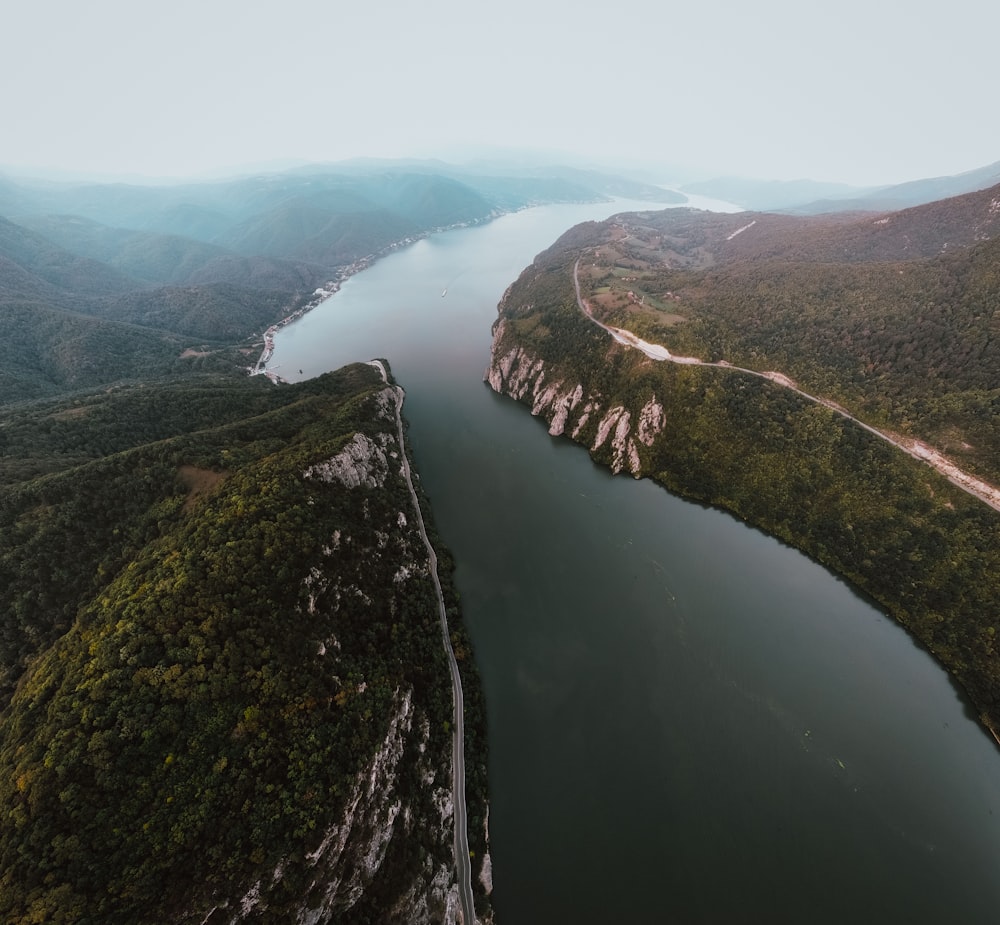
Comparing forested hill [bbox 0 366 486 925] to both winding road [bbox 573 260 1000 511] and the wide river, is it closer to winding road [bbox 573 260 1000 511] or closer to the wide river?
the wide river

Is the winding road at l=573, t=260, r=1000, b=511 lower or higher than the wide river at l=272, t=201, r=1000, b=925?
higher

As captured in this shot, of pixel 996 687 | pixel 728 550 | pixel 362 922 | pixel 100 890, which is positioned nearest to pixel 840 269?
pixel 728 550

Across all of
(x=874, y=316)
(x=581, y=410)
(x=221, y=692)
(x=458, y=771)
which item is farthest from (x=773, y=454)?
(x=221, y=692)

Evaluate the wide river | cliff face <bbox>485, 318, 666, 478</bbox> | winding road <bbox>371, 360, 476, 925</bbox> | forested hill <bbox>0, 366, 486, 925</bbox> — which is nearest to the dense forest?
forested hill <bbox>0, 366, 486, 925</bbox>

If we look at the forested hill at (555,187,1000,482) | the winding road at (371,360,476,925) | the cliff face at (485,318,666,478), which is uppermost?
the forested hill at (555,187,1000,482)

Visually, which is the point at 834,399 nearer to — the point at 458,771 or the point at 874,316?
the point at 874,316

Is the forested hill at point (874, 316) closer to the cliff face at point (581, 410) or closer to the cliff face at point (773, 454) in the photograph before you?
the cliff face at point (773, 454)
